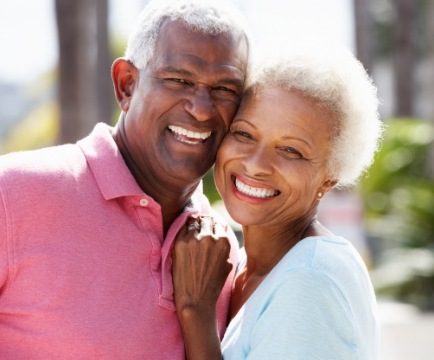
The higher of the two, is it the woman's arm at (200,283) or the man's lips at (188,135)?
the man's lips at (188,135)

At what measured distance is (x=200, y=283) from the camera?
3.80m

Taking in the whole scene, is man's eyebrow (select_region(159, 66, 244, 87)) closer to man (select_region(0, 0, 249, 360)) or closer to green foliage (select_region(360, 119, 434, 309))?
man (select_region(0, 0, 249, 360))

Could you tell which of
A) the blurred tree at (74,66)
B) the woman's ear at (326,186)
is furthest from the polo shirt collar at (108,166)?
the blurred tree at (74,66)

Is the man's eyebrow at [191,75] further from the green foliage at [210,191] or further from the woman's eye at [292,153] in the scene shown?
the green foliage at [210,191]

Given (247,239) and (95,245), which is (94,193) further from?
(247,239)

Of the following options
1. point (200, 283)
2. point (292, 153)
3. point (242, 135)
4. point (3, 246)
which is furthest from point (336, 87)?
point (3, 246)

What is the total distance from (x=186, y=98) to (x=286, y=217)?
1.93 ft

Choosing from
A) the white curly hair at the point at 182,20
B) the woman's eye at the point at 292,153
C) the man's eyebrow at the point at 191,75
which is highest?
the white curly hair at the point at 182,20

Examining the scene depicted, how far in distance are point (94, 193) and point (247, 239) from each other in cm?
67

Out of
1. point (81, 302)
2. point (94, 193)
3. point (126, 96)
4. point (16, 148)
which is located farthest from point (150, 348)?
point (16, 148)

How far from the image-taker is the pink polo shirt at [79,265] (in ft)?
11.4

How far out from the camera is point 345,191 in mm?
13734

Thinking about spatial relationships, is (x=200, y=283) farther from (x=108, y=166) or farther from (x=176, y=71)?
(x=176, y=71)

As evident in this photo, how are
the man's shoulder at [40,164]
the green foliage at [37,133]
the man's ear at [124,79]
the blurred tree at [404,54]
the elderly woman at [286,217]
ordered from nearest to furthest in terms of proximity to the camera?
the elderly woman at [286,217]
the man's shoulder at [40,164]
the man's ear at [124,79]
the green foliage at [37,133]
the blurred tree at [404,54]
